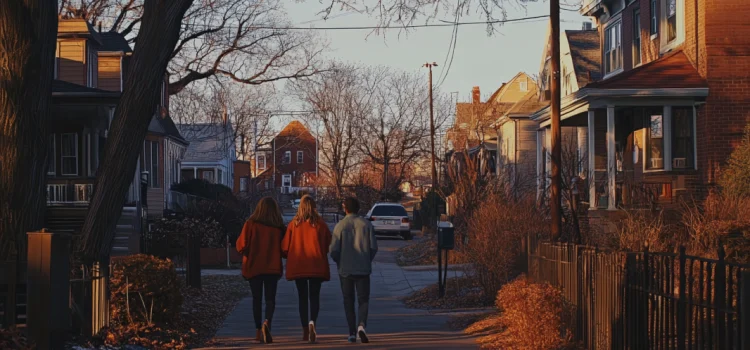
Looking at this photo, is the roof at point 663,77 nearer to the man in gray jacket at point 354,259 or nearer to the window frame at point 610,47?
the window frame at point 610,47

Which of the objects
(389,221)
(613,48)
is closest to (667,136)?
(613,48)

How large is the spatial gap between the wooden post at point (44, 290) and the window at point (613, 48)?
22271 mm

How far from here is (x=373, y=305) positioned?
1638cm

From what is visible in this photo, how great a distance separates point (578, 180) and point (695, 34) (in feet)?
14.1

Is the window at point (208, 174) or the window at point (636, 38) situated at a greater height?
the window at point (636, 38)

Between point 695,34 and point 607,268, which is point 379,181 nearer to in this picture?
point 695,34

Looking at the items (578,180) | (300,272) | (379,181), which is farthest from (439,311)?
(379,181)

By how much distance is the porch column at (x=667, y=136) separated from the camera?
74.6 feet

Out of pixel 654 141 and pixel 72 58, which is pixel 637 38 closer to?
pixel 654 141

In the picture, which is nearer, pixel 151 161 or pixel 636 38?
pixel 636 38

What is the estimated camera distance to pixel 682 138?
23109mm

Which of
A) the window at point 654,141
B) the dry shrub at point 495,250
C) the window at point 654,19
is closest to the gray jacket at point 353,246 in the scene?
the dry shrub at point 495,250

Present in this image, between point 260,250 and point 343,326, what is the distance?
228cm

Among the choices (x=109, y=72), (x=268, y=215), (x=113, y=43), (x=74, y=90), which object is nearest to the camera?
(x=268, y=215)
